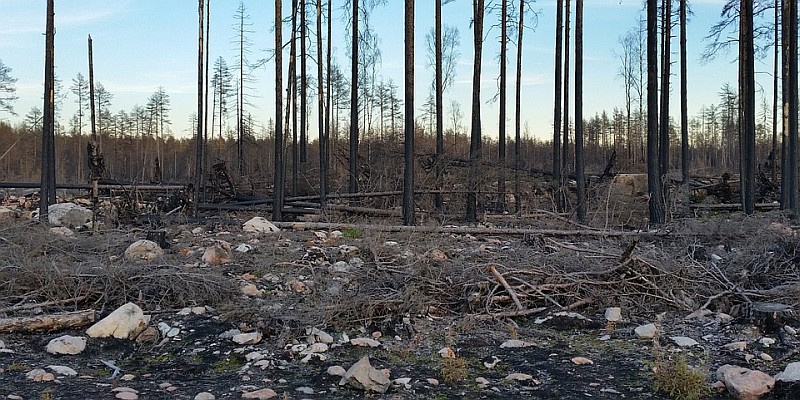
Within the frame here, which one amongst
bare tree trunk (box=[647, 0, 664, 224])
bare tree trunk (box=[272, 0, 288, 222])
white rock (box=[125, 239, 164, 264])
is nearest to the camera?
white rock (box=[125, 239, 164, 264])

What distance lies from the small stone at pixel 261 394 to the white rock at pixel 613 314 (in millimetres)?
3329

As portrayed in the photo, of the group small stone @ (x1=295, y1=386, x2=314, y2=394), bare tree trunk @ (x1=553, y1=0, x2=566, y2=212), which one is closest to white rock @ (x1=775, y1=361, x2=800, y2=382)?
small stone @ (x1=295, y1=386, x2=314, y2=394)

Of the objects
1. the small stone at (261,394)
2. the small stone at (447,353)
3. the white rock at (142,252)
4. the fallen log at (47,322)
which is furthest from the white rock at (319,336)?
the white rock at (142,252)

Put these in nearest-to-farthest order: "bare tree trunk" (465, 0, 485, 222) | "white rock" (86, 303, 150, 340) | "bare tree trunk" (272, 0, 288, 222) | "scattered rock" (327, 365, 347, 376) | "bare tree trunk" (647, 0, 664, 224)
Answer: "scattered rock" (327, 365, 347, 376) → "white rock" (86, 303, 150, 340) → "bare tree trunk" (647, 0, 664, 224) → "bare tree trunk" (272, 0, 288, 222) → "bare tree trunk" (465, 0, 485, 222)

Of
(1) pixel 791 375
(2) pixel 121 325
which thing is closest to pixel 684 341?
(1) pixel 791 375

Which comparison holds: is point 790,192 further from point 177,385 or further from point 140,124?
point 140,124

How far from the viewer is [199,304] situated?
237 inches

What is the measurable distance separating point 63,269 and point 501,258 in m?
4.81

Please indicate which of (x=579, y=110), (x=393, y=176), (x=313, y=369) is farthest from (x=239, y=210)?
(x=313, y=369)

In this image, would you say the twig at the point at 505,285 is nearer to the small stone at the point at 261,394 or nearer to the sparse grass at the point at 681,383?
the sparse grass at the point at 681,383

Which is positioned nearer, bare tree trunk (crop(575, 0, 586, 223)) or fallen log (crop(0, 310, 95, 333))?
fallen log (crop(0, 310, 95, 333))

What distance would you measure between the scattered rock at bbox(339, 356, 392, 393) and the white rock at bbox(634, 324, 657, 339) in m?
2.40

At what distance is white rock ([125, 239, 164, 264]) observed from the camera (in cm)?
759

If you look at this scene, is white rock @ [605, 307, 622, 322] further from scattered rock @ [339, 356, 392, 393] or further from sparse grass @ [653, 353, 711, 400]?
scattered rock @ [339, 356, 392, 393]
